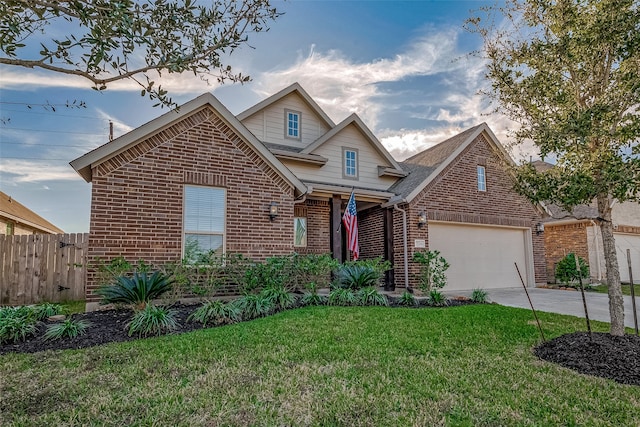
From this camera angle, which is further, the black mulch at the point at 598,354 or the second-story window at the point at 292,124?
the second-story window at the point at 292,124

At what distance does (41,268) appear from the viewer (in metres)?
9.92

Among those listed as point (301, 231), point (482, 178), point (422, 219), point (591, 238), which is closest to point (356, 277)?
point (422, 219)

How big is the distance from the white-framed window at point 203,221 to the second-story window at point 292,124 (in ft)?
17.3

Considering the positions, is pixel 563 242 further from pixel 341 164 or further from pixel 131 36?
pixel 131 36

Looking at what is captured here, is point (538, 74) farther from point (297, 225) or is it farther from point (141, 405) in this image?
point (297, 225)

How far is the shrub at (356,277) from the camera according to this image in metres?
9.32

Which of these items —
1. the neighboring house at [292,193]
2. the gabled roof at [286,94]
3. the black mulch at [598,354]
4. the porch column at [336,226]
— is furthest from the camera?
the gabled roof at [286,94]

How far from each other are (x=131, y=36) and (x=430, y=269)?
1009cm

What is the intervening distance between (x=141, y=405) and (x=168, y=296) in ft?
16.7

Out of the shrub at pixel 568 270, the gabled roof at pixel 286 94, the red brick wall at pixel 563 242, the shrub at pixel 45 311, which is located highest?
the gabled roof at pixel 286 94

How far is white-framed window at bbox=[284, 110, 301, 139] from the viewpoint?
531 inches

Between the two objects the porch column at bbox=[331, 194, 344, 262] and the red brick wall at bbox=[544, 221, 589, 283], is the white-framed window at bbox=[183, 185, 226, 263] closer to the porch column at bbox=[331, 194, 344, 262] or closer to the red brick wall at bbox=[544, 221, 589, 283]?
the porch column at bbox=[331, 194, 344, 262]

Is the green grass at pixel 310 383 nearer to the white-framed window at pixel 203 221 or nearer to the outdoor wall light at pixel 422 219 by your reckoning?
the white-framed window at pixel 203 221

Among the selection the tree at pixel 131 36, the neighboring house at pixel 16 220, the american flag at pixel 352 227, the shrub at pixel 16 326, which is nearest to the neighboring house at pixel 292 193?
the american flag at pixel 352 227
